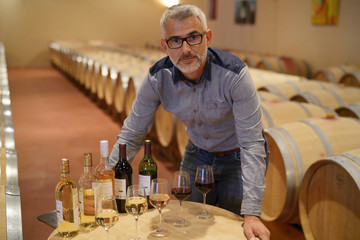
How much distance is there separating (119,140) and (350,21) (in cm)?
694

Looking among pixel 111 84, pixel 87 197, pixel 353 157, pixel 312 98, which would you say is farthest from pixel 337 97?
pixel 111 84

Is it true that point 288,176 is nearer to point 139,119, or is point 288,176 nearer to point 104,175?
point 139,119

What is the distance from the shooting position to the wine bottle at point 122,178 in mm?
1829

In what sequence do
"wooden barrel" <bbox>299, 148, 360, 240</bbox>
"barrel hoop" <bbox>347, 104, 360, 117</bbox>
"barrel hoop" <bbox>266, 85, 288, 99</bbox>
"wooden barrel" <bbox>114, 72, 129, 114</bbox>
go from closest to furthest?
"wooden barrel" <bbox>299, 148, 360, 240</bbox>
"barrel hoop" <bbox>347, 104, 360, 117</bbox>
"barrel hoop" <bbox>266, 85, 288, 99</bbox>
"wooden barrel" <bbox>114, 72, 129, 114</bbox>

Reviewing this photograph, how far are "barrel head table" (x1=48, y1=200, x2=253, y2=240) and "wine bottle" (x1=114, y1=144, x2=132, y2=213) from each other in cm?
7

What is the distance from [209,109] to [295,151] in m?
1.07

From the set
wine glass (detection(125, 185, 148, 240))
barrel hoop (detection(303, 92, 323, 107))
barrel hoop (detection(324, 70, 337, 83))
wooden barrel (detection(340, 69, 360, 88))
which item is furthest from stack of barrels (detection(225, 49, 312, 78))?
wine glass (detection(125, 185, 148, 240))

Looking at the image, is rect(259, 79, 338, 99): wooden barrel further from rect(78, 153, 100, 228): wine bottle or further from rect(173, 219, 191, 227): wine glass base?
rect(78, 153, 100, 228): wine bottle

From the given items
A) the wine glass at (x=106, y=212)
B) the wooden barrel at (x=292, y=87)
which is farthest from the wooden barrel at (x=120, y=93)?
the wine glass at (x=106, y=212)

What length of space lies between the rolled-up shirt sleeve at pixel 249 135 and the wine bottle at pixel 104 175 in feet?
1.91

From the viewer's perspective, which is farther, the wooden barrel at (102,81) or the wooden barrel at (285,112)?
the wooden barrel at (102,81)

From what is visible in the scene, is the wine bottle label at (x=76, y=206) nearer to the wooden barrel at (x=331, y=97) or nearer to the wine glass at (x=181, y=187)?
the wine glass at (x=181, y=187)

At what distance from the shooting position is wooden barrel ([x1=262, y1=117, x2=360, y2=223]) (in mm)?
2811

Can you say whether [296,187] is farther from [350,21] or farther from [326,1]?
[326,1]
